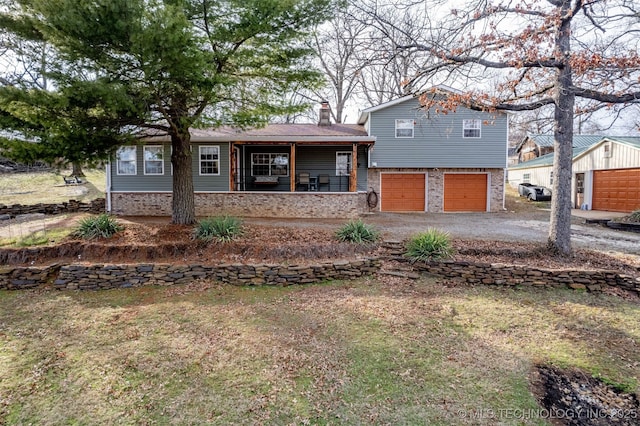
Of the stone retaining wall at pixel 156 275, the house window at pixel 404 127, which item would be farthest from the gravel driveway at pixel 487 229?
the house window at pixel 404 127

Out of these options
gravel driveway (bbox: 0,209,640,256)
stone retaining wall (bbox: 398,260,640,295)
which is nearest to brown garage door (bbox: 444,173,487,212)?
gravel driveway (bbox: 0,209,640,256)

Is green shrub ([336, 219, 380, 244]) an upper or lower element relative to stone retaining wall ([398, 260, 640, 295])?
upper

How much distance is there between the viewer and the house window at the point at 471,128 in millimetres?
14984

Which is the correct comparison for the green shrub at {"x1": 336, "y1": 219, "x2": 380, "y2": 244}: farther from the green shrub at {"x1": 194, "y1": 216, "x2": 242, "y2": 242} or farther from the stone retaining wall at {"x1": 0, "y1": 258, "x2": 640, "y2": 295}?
the green shrub at {"x1": 194, "y1": 216, "x2": 242, "y2": 242}

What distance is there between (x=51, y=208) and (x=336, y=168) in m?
11.7

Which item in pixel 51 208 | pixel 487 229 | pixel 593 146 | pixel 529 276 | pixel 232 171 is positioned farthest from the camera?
pixel 593 146

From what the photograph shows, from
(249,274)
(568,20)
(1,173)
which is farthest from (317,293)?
(1,173)

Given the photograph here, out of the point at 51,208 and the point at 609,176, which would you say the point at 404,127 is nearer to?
the point at 609,176

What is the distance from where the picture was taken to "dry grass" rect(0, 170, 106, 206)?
15100mm

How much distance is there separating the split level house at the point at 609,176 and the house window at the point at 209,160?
18.1 m

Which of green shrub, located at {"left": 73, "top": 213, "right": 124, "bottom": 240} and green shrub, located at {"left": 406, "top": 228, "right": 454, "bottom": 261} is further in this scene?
green shrub, located at {"left": 73, "top": 213, "right": 124, "bottom": 240}

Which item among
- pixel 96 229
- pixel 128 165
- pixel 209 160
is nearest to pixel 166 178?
pixel 128 165

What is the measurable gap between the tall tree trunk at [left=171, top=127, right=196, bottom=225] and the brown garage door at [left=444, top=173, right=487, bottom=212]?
11.4m

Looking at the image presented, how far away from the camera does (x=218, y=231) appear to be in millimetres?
8484
